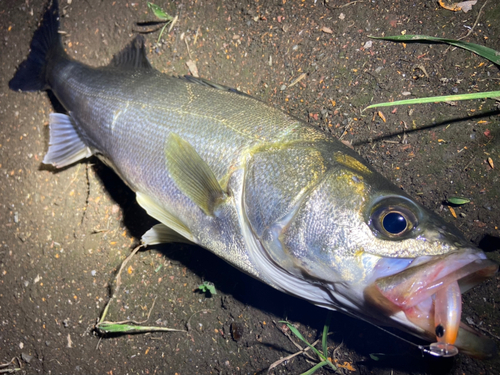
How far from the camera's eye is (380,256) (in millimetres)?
1151

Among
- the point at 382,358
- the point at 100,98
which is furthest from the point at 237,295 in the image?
the point at 100,98

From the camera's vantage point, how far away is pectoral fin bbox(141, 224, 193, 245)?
1952 mm

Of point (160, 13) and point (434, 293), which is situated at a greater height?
point (160, 13)

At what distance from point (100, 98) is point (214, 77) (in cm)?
89

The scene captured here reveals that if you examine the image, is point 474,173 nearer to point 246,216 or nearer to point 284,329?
point 246,216

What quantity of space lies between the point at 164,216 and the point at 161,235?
11.6 inches

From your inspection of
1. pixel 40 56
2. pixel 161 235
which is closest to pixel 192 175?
pixel 161 235

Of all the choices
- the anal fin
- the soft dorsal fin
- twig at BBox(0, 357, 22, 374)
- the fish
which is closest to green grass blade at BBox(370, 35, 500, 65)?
the fish

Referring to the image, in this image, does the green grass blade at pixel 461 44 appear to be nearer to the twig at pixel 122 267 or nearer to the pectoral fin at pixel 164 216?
the pectoral fin at pixel 164 216

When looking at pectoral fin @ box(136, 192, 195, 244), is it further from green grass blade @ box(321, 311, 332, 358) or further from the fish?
green grass blade @ box(321, 311, 332, 358)

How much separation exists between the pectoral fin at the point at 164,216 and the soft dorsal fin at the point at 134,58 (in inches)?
38.0

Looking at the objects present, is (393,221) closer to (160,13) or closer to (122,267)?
(122,267)

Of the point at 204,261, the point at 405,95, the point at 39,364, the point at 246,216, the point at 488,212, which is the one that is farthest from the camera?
the point at 39,364

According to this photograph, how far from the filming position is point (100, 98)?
2.00 metres
